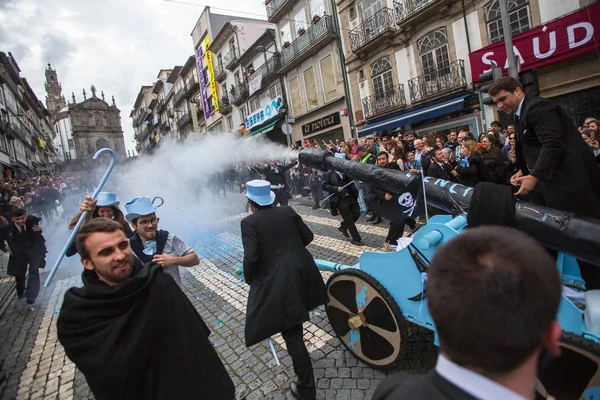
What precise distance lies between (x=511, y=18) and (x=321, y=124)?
35.5ft

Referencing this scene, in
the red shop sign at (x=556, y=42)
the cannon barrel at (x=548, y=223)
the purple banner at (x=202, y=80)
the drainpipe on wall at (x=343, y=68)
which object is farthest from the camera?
the purple banner at (x=202, y=80)

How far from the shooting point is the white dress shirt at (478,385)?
0.72m

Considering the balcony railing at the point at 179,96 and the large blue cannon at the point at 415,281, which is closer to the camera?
the large blue cannon at the point at 415,281

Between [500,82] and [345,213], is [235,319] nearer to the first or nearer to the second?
[345,213]

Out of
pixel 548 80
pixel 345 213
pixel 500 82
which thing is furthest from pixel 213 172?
pixel 500 82

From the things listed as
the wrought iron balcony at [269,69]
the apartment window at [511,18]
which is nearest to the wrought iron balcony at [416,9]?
the apartment window at [511,18]

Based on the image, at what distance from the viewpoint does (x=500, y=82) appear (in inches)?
105

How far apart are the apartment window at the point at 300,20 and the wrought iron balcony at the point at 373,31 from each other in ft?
15.9

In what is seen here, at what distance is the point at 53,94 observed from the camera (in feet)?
303

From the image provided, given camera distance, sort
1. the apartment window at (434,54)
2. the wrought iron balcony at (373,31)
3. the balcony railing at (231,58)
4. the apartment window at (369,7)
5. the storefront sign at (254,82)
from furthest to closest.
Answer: the balcony railing at (231,58)
the storefront sign at (254,82)
the apartment window at (369,7)
the wrought iron balcony at (373,31)
the apartment window at (434,54)

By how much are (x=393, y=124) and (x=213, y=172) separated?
8.93 m

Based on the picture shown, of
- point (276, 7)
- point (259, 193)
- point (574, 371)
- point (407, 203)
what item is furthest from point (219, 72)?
point (574, 371)

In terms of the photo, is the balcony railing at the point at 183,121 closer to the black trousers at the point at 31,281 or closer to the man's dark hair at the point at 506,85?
the black trousers at the point at 31,281

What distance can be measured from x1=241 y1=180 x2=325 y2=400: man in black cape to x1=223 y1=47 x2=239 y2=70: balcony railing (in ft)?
92.1
